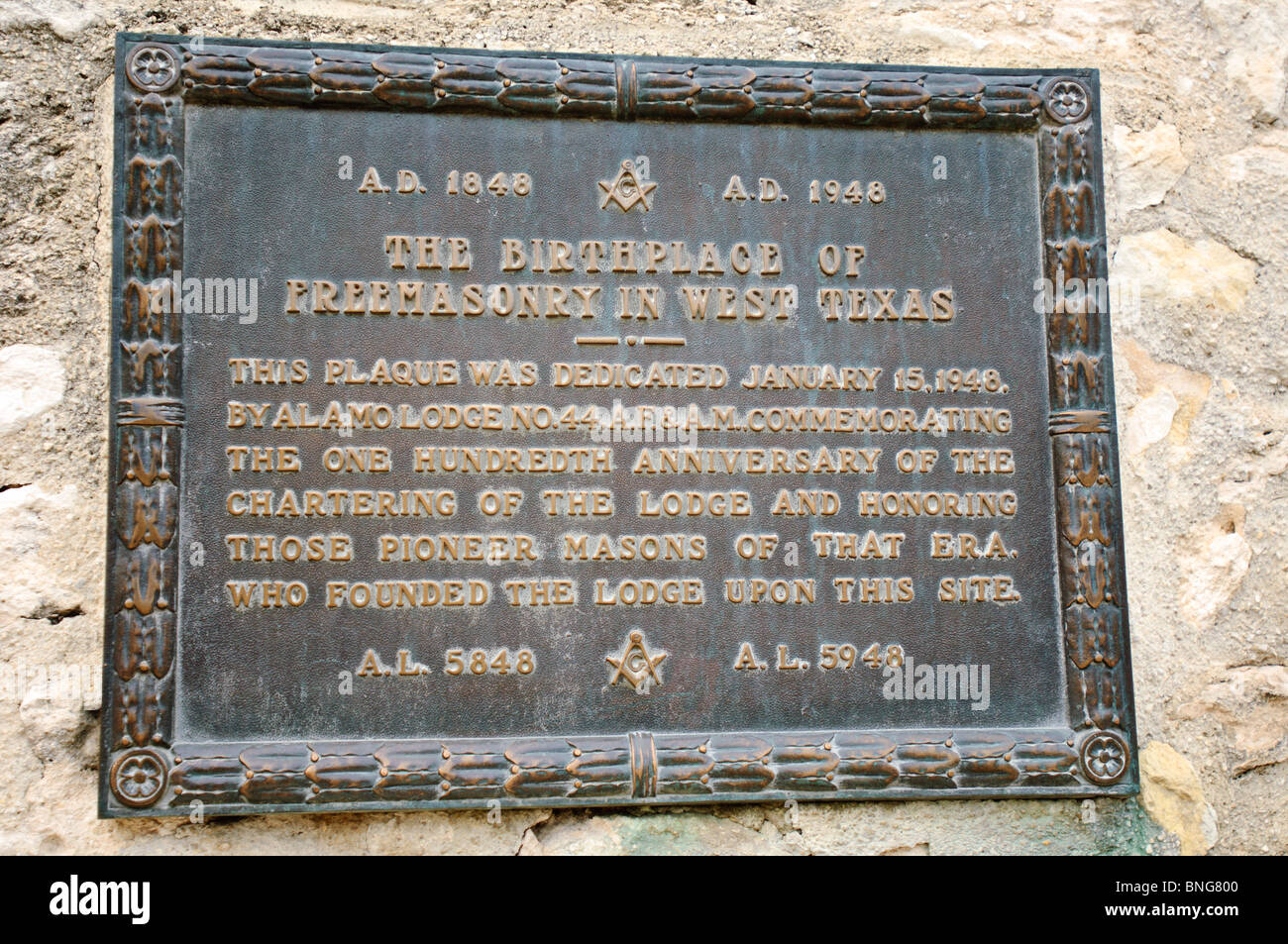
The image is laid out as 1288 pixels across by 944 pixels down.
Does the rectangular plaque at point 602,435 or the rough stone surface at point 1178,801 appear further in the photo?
the rough stone surface at point 1178,801

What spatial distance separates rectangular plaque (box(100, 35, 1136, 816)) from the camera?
2.27m

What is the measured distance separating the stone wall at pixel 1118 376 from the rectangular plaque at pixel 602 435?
5.0 inches

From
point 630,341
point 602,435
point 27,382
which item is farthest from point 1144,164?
point 27,382

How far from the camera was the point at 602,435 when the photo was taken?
2.40 m

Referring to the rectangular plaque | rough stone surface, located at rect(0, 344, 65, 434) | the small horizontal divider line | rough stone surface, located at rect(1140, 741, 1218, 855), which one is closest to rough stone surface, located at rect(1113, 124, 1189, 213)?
the rectangular plaque

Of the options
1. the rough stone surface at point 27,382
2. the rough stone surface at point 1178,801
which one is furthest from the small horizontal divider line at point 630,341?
the rough stone surface at point 1178,801

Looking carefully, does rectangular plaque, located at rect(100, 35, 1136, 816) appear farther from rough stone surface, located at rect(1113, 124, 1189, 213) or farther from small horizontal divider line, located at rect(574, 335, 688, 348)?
rough stone surface, located at rect(1113, 124, 1189, 213)

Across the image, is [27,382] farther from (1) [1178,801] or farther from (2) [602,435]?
(1) [1178,801]

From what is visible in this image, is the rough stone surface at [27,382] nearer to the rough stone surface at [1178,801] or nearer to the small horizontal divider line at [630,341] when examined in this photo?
the small horizontal divider line at [630,341]

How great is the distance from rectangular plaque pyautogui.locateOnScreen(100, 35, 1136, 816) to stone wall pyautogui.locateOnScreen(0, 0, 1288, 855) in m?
0.13

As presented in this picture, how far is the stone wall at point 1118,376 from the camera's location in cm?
229

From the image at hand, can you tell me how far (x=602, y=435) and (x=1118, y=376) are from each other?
4.37 feet

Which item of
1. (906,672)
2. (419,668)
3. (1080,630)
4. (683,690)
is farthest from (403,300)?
(1080,630)

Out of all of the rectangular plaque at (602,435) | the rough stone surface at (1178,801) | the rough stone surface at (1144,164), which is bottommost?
the rough stone surface at (1178,801)
